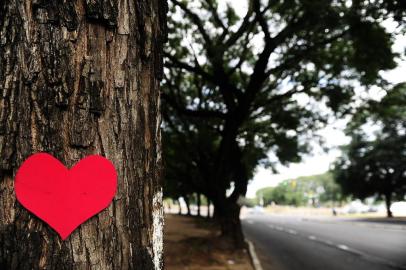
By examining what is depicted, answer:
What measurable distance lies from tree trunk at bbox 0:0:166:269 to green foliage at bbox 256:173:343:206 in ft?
267

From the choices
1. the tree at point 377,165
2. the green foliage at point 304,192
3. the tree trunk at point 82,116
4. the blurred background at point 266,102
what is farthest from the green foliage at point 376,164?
the green foliage at point 304,192

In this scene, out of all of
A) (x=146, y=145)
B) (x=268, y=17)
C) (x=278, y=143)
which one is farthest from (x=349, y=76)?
(x=146, y=145)

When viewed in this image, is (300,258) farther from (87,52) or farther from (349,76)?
(87,52)

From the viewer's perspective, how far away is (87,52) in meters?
1.31

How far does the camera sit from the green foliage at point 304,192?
8438 centimetres

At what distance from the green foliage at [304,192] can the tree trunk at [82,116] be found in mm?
81417

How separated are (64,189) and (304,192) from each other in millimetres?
97199

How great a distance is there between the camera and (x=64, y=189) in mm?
1258

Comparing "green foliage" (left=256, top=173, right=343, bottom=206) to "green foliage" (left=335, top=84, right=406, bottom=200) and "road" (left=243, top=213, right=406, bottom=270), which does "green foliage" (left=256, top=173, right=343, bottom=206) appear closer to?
"green foliage" (left=335, top=84, right=406, bottom=200)

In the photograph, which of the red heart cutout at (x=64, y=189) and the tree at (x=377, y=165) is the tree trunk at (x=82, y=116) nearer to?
the red heart cutout at (x=64, y=189)

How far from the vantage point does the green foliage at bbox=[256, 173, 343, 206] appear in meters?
84.4

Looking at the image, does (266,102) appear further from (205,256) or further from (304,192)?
(304,192)

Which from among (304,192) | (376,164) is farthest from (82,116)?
(304,192)

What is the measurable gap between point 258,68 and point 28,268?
937 centimetres
